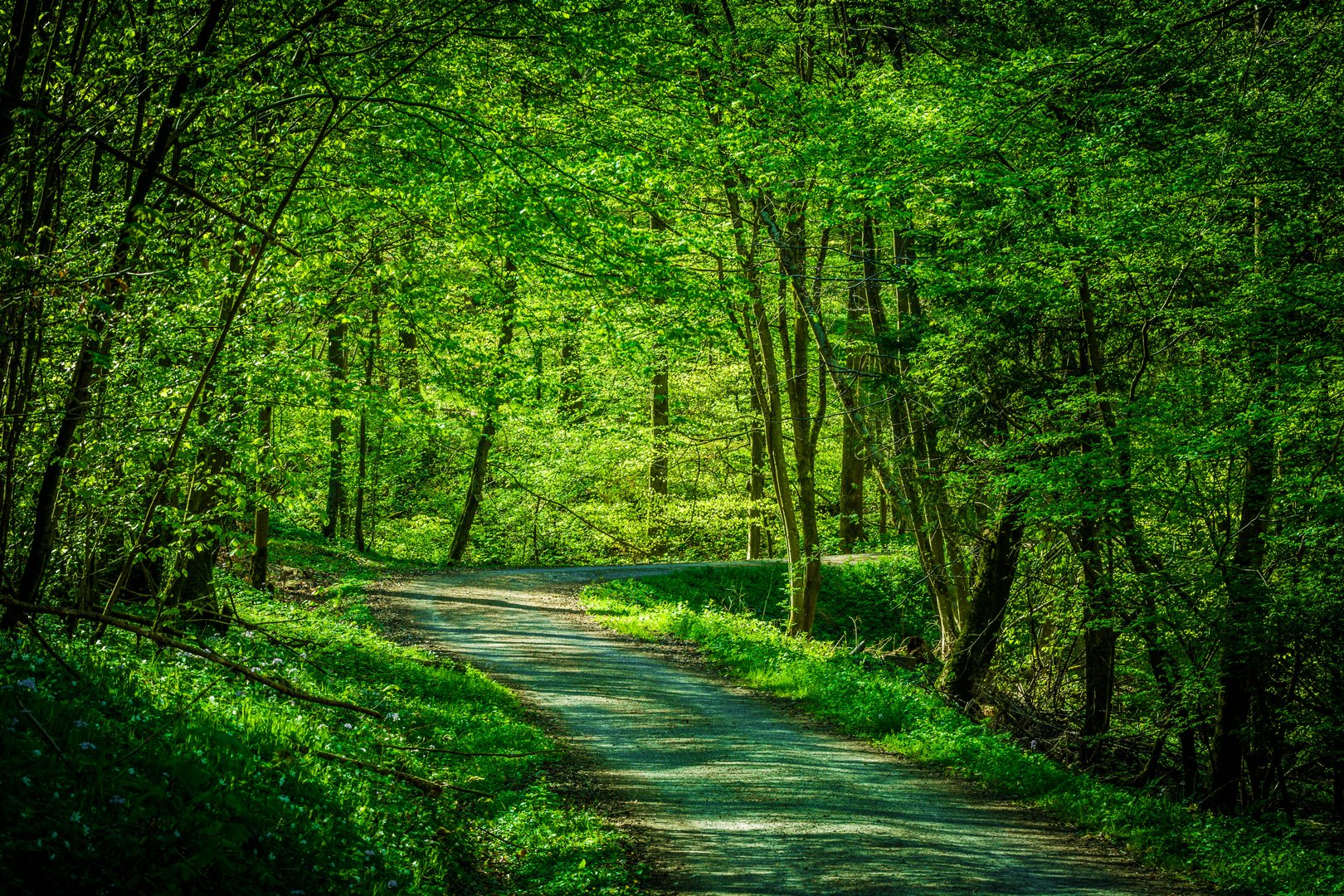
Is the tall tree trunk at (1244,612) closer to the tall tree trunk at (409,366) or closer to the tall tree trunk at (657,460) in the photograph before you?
the tall tree trunk at (409,366)

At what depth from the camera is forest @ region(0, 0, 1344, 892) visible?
5.30 m

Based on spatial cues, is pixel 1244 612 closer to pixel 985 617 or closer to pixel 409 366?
pixel 985 617

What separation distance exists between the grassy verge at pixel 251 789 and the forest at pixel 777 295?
3.4 inches

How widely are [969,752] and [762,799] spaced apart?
2.87 meters

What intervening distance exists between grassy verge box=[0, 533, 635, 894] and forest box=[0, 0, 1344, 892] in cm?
9

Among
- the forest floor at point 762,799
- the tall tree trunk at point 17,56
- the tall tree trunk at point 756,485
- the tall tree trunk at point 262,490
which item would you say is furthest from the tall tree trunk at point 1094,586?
the tall tree trunk at point 756,485

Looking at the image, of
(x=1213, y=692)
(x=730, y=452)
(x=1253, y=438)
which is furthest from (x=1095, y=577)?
(x=730, y=452)

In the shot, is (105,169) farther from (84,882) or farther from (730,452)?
(730,452)

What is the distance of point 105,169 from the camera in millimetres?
6246

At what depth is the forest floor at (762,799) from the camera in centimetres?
630

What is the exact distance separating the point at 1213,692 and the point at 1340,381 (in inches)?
136

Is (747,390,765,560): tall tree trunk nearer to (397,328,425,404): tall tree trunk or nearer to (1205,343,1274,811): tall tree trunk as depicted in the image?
(397,328,425,404): tall tree trunk

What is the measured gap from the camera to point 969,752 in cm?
950

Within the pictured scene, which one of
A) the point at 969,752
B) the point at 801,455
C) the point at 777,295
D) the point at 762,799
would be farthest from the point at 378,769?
the point at 777,295
